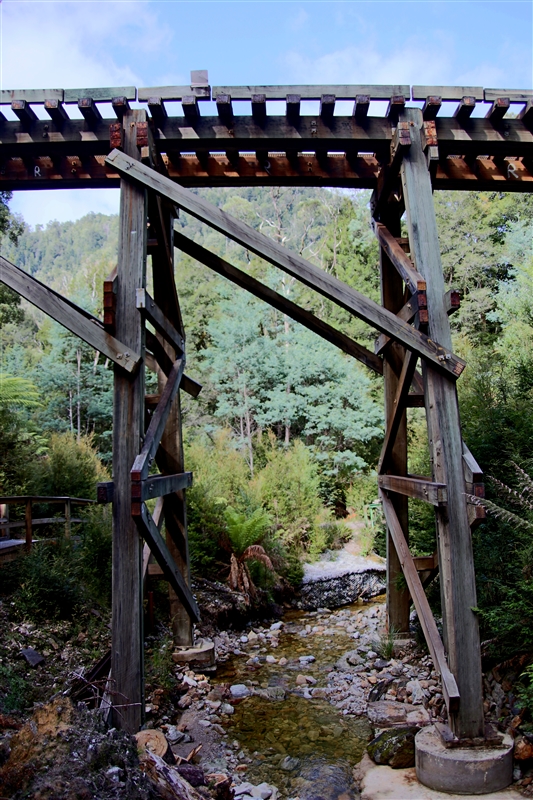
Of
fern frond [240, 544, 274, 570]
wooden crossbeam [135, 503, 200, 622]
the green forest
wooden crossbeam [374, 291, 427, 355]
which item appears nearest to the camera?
wooden crossbeam [135, 503, 200, 622]

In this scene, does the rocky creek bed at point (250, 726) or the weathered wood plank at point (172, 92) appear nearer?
the rocky creek bed at point (250, 726)

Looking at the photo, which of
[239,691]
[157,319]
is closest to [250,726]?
[239,691]

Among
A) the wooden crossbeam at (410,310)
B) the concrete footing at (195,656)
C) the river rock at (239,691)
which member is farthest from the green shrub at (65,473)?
the wooden crossbeam at (410,310)

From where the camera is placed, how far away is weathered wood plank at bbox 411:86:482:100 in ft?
14.4

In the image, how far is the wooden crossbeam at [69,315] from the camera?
4.02m

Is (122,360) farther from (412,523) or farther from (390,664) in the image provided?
(412,523)

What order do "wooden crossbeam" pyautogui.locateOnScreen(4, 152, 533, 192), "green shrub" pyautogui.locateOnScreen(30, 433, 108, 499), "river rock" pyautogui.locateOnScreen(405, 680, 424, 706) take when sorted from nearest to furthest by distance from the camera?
"river rock" pyautogui.locateOnScreen(405, 680, 424, 706), "wooden crossbeam" pyautogui.locateOnScreen(4, 152, 533, 192), "green shrub" pyautogui.locateOnScreen(30, 433, 108, 499)

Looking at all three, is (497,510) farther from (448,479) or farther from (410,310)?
(410,310)

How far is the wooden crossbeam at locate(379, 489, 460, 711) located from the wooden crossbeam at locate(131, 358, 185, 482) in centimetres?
222

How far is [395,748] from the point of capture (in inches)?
155

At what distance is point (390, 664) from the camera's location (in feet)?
18.3

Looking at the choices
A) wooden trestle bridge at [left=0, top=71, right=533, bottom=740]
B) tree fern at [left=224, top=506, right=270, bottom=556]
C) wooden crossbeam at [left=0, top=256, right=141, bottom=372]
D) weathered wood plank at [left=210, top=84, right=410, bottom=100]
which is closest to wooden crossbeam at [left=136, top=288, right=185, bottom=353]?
wooden trestle bridge at [left=0, top=71, right=533, bottom=740]

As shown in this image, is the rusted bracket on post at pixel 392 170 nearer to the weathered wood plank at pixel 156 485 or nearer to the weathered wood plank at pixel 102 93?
the weathered wood plank at pixel 102 93

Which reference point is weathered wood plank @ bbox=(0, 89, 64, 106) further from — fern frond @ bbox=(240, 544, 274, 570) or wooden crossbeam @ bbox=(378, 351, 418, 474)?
fern frond @ bbox=(240, 544, 274, 570)
